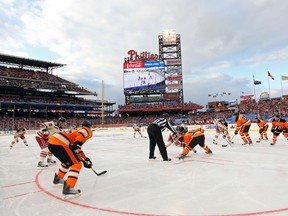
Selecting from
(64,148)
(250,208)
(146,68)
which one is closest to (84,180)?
(64,148)

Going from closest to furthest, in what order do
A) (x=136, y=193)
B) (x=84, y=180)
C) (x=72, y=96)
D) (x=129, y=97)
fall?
1. (x=136, y=193)
2. (x=84, y=180)
3. (x=129, y=97)
4. (x=72, y=96)

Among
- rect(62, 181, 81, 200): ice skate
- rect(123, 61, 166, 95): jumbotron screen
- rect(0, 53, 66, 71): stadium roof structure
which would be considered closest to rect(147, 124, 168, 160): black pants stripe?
rect(62, 181, 81, 200): ice skate

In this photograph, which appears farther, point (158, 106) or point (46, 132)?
point (158, 106)

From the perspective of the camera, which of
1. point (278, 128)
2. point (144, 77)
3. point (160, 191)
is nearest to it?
point (160, 191)

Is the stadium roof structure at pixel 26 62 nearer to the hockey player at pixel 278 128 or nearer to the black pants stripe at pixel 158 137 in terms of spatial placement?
the black pants stripe at pixel 158 137

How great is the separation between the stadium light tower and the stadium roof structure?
92.7ft

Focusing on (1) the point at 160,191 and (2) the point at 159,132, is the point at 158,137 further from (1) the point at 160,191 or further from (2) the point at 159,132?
(1) the point at 160,191

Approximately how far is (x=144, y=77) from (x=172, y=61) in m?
8.60

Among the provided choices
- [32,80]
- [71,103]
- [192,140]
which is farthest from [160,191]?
[32,80]

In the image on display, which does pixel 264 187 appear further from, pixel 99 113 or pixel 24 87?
pixel 99 113

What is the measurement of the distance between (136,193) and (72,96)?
62.3 metres

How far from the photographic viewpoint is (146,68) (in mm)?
53062

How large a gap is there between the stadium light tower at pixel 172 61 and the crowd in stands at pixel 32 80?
2391 centimetres

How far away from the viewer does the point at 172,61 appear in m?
55.5
